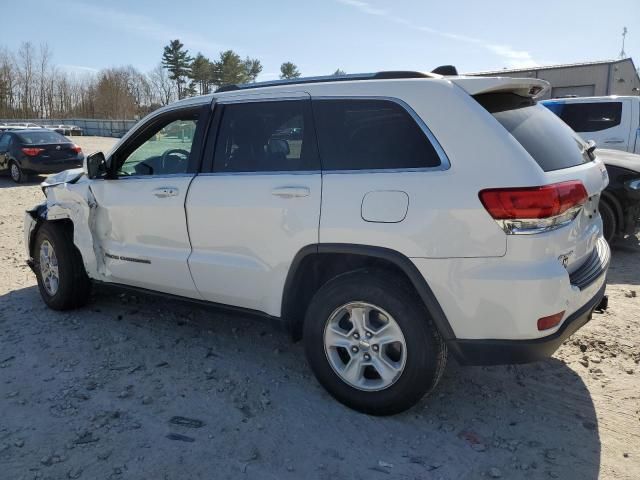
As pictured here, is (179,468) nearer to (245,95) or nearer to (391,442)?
(391,442)

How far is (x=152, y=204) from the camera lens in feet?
12.7

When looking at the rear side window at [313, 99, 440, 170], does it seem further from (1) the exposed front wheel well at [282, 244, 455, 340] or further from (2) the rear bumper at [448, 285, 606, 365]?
(2) the rear bumper at [448, 285, 606, 365]

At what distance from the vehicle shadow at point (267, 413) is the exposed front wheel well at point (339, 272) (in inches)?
13.3

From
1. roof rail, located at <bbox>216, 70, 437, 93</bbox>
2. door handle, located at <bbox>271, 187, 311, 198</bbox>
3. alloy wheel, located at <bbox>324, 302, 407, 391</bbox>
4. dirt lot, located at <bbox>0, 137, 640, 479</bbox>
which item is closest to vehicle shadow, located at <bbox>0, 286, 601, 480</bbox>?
dirt lot, located at <bbox>0, 137, 640, 479</bbox>

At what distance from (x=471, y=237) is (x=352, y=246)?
0.65 metres

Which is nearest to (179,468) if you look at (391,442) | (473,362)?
(391,442)

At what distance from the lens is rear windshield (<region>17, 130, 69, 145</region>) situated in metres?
14.5

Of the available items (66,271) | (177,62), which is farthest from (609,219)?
(177,62)

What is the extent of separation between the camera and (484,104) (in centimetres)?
282

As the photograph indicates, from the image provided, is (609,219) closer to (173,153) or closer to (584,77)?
(173,153)

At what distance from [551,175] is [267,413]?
207 centimetres

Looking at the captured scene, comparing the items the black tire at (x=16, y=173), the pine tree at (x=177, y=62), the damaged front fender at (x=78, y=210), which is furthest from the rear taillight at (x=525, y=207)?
the pine tree at (x=177, y=62)

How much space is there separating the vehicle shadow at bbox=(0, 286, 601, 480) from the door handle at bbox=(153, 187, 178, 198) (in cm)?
109

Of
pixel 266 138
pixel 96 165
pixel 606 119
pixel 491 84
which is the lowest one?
pixel 96 165
